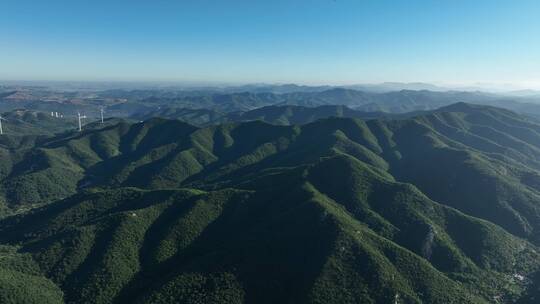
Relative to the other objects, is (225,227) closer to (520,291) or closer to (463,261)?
(463,261)

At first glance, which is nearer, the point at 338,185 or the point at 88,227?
the point at 88,227

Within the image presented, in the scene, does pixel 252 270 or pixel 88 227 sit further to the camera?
pixel 88 227

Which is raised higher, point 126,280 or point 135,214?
point 135,214

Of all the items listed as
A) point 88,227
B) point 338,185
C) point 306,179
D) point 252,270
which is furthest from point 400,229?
point 88,227

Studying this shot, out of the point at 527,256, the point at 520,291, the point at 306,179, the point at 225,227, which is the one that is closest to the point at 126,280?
the point at 225,227

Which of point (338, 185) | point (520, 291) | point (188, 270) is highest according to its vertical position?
point (338, 185)

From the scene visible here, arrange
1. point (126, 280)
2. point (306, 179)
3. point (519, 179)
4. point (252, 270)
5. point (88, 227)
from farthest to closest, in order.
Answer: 1. point (519, 179)
2. point (306, 179)
3. point (88, 227)
4. point (126, 280)
5. point (252, 270)

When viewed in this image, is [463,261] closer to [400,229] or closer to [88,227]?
[400,229]

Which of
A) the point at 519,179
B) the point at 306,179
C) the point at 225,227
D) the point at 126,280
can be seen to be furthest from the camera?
the point at 519,179

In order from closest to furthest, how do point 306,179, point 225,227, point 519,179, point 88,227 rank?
point 88,227, point 225,227, point 306,179, point 519,179
